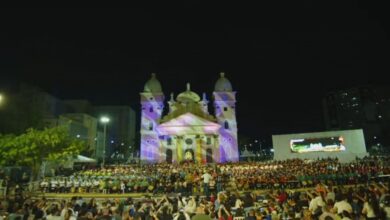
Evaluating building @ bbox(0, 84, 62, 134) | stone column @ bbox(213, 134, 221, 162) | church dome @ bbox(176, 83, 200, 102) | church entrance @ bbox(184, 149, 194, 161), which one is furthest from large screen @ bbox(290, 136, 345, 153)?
building @ bbox(0, 84, 62, 134)

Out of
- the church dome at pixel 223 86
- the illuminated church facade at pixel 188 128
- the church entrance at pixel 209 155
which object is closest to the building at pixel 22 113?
the illuminated church facade at pixel 188 128

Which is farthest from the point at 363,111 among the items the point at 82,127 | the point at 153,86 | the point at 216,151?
the point at 82,127

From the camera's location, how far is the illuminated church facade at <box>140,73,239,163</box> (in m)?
56.6

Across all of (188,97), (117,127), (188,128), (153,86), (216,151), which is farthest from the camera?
(117,127)

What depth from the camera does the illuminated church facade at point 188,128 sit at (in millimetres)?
56594

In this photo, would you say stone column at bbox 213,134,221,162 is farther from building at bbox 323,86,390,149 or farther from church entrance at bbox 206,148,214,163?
building at bbox 323,86,390,149

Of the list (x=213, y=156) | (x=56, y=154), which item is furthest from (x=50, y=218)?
(x=213, y=156)

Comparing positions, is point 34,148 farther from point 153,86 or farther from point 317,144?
point 153,86

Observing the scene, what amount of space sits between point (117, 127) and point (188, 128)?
5184 centimetres

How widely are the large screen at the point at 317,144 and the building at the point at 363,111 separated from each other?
174 feet

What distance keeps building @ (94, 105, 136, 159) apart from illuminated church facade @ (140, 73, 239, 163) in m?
33.1

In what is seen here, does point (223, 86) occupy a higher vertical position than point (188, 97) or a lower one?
higher

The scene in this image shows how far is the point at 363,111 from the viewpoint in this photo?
101000mm

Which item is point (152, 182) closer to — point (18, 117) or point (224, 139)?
point (18, 117)
